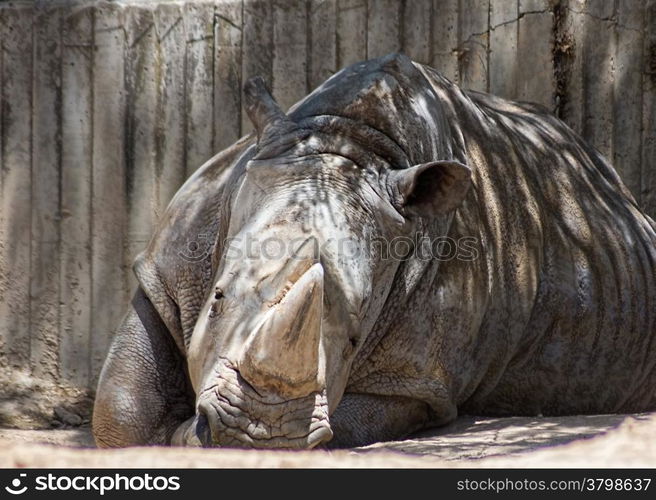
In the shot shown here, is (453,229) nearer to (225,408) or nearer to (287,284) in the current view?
(287,284)

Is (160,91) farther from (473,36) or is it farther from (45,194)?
(473,36)

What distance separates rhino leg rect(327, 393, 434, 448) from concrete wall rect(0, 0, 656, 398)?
2167mm

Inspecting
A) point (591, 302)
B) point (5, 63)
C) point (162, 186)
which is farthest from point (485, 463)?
point (5, 63)

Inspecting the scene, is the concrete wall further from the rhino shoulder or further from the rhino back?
the rhino shoulder

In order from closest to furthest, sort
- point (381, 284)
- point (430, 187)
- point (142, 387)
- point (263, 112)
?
point (381, 284) < point (430, 187) < point (263, 112) < point (142, 387)

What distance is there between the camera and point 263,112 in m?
5.94

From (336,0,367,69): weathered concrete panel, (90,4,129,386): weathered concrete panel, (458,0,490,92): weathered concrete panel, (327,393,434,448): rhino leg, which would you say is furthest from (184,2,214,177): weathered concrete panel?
(327,393,434,448): rhino leg

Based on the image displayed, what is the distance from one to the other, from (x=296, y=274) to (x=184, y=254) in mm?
1221

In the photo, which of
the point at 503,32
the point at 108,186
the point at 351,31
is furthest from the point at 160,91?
the point at 503,32

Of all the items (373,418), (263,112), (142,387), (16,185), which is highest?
(263,112)

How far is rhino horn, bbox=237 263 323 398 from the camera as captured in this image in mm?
4758

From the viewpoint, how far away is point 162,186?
7586mm

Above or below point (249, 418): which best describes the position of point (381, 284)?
above
